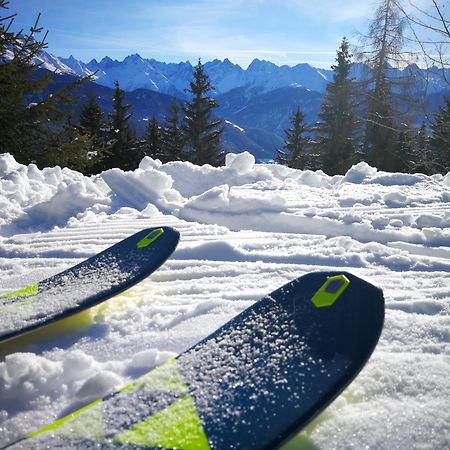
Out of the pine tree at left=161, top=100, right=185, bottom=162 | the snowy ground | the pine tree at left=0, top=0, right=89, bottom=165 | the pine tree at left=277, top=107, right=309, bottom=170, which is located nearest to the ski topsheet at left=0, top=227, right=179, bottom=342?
the snowy ground

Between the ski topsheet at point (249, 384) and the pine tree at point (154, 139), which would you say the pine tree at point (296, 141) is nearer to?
the pine tree at point (154, 139)

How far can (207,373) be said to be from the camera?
1243mm

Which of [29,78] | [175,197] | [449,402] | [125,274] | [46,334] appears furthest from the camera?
[29,78]

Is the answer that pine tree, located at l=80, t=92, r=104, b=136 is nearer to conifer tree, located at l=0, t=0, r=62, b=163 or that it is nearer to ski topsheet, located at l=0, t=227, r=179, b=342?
conifer tree, located at l=0, t=0, r=62, b=163

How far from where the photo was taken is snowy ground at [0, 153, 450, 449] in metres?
1.26

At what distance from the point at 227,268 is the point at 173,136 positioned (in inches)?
905

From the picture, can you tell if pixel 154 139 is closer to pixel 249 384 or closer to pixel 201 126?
pixel 201 126

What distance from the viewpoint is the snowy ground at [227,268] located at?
1259 millimetres

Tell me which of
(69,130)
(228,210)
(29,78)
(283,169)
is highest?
(29,78)

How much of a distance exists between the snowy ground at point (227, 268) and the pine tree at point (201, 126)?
1709cm

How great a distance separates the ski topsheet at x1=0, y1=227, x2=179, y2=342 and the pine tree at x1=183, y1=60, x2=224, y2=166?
20626 millimetres

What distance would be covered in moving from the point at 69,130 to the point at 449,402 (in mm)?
9026

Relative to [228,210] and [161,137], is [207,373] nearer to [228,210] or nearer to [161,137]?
[228,210]

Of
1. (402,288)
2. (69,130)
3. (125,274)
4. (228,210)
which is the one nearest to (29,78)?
(69,130)
